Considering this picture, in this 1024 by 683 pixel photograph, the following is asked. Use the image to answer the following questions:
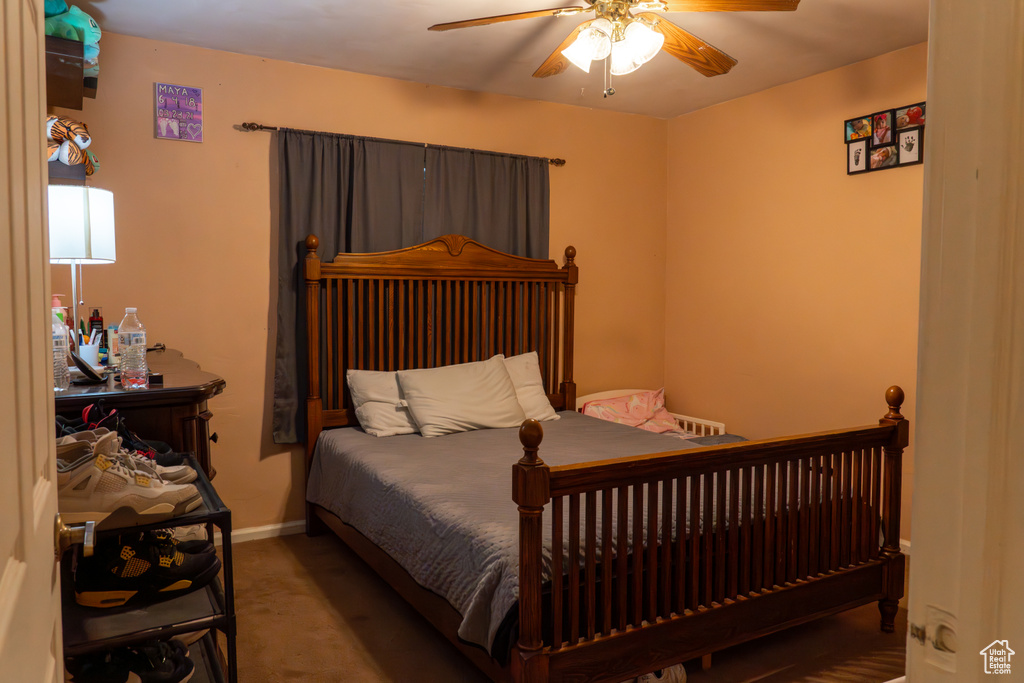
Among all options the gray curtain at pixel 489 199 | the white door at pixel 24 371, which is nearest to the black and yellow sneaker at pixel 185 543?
the white door at pixel 24 371

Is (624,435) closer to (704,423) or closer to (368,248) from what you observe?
(704,423)

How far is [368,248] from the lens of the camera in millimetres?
3662

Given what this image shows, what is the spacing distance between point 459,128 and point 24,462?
3580mm

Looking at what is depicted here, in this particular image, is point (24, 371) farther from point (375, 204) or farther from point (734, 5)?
point (375, 204)

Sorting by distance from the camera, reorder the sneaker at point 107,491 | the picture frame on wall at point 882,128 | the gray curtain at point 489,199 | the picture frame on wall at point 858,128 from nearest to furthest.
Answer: the sneaker at point 107,491 → the picture frame on wall at point 882,128 → the picture frame on wall at point 858,128 → the gray curtain at point 489,199

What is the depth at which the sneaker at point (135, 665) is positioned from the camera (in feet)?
5.07

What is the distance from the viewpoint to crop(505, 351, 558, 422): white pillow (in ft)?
12.2

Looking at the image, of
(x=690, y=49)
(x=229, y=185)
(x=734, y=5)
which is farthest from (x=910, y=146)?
(x=229, y=185)

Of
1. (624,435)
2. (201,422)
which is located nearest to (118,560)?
(201,422)

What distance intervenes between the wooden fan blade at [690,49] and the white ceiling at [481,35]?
1.17 feet

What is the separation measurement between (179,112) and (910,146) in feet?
11.2

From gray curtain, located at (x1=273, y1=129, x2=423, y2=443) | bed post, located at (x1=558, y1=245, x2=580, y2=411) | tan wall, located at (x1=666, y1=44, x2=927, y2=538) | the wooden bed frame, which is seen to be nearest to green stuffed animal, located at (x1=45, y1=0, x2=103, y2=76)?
gray curtain, located at (x1=273, y1=129, x2=423, y2=443)

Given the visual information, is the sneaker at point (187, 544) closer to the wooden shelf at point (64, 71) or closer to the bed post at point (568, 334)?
the wooden shelf at point (64, 71)

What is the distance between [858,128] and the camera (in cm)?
344
